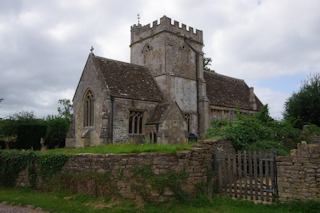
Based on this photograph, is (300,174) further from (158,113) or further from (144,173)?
(158,113)

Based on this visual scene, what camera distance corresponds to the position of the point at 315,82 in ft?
88.4

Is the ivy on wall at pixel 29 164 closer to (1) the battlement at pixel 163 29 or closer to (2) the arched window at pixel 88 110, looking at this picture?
(2) the arched window at pixel 88 110

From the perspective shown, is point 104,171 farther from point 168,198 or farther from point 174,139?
point 174,139

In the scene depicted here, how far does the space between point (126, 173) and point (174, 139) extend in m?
10.1

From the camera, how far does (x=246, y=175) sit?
29.5 feet

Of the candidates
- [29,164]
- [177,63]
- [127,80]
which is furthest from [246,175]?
[177,63]

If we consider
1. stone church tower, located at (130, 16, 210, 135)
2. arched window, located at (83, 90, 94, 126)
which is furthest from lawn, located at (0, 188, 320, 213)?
stone church tower, located at (130, 16, 210, 135)

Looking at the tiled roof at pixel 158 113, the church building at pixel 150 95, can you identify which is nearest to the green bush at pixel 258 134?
the tiled roof at pixel 158 113

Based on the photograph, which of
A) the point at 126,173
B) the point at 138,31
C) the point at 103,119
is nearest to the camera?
the point at 126,173

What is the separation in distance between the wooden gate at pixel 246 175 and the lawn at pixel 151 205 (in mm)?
652

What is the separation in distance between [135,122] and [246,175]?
1250 centimetres

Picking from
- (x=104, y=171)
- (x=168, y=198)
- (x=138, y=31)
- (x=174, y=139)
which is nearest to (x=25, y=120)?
(x=138, y=31)

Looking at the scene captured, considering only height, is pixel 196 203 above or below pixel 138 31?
below

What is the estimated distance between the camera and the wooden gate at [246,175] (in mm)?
8805
